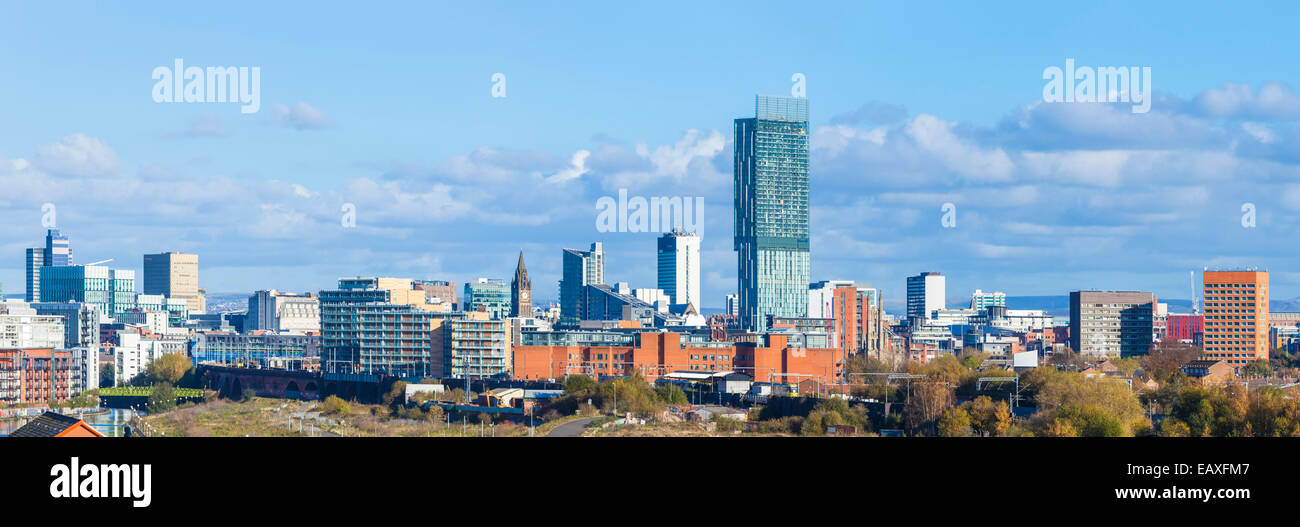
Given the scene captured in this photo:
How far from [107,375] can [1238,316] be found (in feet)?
280

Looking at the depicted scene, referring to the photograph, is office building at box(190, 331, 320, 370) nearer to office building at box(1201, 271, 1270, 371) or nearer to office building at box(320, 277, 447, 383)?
office building at box(320, 277, 447, 383)

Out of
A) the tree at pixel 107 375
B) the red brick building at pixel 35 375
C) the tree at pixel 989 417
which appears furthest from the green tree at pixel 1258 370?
the tree at pixel 107 375

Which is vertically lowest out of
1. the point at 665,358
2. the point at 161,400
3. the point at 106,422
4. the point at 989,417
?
the point at 161,400

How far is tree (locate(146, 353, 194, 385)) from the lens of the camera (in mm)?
102750

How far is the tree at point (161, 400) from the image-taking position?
3180 inches

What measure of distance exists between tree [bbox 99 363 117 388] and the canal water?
24.0 m

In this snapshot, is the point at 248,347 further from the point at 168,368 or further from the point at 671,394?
the point at 671,394

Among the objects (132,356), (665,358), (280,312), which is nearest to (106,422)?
(665,358)

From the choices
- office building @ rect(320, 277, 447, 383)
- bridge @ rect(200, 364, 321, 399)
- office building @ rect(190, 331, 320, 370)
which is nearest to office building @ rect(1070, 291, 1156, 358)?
office building @ rect(320, 277, 447, 383)

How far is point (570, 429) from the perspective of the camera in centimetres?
5347
